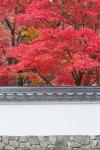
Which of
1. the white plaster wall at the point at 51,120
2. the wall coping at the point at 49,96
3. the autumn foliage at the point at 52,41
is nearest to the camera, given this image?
the wall coping at the point at 49,96

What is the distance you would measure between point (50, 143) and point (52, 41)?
3279 mm

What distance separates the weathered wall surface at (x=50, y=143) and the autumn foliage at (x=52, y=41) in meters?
2.23

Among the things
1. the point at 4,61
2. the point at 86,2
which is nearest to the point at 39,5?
the point at 86,2

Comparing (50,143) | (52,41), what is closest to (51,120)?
(50,143)

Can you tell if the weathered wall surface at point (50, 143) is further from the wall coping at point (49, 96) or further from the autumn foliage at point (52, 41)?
the autumn foliage at point (52, 41)

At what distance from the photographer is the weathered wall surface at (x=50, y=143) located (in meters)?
13.0

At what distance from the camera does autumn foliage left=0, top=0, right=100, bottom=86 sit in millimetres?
13781

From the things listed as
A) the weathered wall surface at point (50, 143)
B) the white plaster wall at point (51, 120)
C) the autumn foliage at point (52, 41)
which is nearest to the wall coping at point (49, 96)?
the white plaster wall at point (51, 120)

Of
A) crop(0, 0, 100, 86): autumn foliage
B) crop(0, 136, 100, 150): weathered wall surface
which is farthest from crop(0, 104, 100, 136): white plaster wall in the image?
crop(0, 0, 100, 86): autumn foliage

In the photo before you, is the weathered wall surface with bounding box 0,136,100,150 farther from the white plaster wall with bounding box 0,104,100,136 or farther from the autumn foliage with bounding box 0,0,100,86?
the autumn foliage with bounding box 0,0,100,86

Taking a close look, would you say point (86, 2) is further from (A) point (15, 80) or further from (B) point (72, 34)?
(A) point (15, 80)

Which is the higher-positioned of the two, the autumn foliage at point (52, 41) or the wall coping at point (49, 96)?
the autumn foliage at point (52, 41)

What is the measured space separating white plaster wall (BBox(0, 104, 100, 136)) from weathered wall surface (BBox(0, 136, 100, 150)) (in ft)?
0.49

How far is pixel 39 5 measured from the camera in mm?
14789
